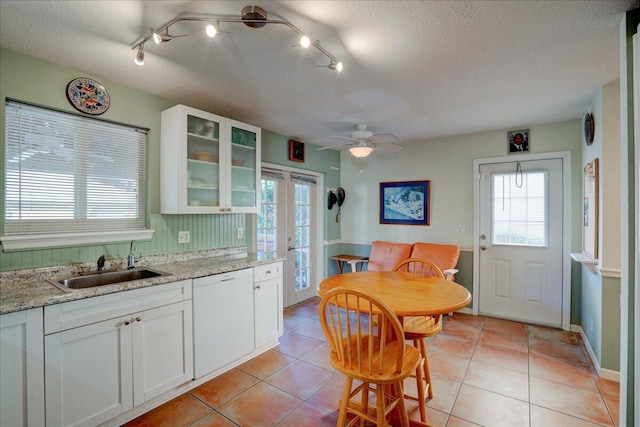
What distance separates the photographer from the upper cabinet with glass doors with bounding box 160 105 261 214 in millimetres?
2627

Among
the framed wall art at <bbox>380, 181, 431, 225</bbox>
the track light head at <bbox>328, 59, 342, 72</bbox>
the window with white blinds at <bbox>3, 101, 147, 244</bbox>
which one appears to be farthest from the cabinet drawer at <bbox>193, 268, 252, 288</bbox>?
the framed wall art at <bbox>380, 181, 431, 225</bbox>

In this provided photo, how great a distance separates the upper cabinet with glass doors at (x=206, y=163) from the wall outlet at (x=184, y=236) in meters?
0.29

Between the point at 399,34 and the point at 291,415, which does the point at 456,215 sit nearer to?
the point at 399,34

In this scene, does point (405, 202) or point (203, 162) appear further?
point (405, 202)

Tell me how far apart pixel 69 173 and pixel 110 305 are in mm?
1077

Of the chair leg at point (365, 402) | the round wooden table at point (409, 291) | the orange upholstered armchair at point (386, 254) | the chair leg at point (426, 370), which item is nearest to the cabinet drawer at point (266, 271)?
the round wooden table at point (409, 291)

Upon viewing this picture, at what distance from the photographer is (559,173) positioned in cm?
354

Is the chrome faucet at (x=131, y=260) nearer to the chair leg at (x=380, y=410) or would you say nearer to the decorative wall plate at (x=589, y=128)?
the chair leg at (x=380, y=410)

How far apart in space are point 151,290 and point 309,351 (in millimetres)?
1605

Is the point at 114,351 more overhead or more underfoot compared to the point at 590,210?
more underfoot

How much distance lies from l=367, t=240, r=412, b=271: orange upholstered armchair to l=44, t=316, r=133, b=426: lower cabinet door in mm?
3121

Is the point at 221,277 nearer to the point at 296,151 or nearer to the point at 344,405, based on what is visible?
the point at 344,405

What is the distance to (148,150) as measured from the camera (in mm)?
2691

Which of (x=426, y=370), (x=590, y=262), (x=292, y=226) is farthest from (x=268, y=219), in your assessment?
(x=590, y=262)
